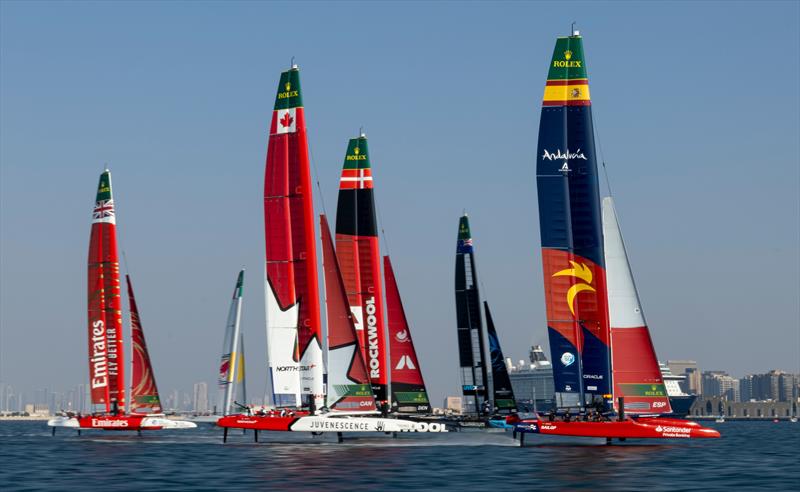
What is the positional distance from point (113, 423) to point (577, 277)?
92.6 ft

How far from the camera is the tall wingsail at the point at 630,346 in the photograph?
44.0 m

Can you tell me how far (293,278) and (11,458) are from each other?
12.5 meters

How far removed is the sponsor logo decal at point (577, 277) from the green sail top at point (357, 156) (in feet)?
50.2

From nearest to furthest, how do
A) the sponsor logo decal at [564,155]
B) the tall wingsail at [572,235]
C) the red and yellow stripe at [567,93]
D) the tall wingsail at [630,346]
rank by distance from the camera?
the tall wingsail at [630,346]
the tall wingsail at [572,235]
the sponsor logo decal at [564,155]
the red and yellow stripe at [567,93]

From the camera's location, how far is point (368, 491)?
94.9ft

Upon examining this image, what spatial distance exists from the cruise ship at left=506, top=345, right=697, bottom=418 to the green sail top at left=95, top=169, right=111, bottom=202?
111m

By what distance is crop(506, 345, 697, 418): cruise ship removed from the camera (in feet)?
573

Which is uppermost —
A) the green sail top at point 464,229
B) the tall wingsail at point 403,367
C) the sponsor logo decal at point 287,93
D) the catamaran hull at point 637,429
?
the sponsor logo decal at point 287,93

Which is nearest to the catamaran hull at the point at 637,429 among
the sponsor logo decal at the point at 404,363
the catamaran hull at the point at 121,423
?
the sponsor logo decal at the point at 404,363

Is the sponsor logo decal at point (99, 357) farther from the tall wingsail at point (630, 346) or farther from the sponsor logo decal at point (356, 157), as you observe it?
the tall wingsail at point (630, 346)

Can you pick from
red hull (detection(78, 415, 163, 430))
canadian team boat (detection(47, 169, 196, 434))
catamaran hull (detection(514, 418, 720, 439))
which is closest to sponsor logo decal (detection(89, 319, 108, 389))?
canadian team boat (detection(47, 169, 196, 434))

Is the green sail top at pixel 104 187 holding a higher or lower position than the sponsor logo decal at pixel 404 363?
higher

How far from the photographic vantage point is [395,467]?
36.4 meters

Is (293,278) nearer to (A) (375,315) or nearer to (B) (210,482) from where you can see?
(A) (375,315)
